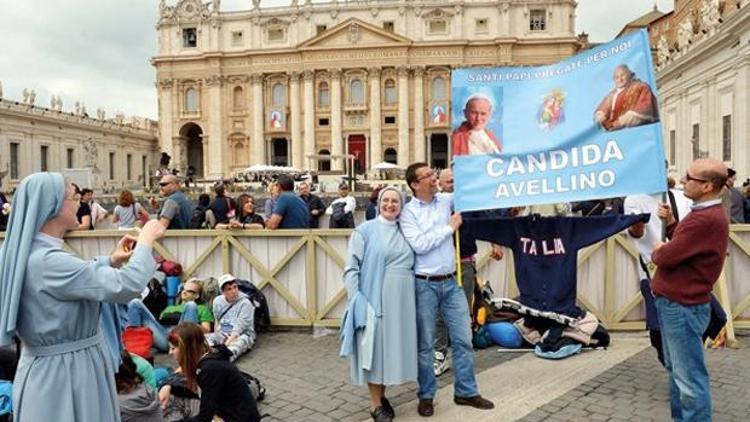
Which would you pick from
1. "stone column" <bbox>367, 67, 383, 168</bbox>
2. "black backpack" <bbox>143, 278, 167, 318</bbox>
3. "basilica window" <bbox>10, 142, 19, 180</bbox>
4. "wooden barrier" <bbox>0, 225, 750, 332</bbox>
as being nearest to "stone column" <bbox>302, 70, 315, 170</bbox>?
"stone column" <bbox>367, 67, 383, 168</bbox>

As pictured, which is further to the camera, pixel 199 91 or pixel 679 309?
pixel 199 91

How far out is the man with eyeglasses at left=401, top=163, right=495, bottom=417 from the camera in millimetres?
4922

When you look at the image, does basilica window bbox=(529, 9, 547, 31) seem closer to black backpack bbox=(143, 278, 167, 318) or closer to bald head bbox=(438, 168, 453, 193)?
black backpack bbox=(143, 278, 167, 318)

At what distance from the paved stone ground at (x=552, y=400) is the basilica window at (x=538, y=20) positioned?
197 feet

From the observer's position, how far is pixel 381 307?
4.77 meters

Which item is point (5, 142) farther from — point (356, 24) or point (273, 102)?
point (356, 24)

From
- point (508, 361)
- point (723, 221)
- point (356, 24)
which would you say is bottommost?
point (508, 361)

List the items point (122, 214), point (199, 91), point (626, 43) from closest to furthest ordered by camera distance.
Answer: point (626, 43)
point (122, 214)
point (199, 91)

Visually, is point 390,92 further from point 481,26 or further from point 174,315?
point 174,315

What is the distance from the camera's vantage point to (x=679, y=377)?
13.3 ft

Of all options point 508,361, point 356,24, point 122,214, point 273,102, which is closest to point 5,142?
point 273,102

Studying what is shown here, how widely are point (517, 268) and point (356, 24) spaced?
59093 mm

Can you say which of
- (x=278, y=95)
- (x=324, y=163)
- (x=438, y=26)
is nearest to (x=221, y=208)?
(x=324, y=163)

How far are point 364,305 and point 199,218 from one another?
20.7 ft
